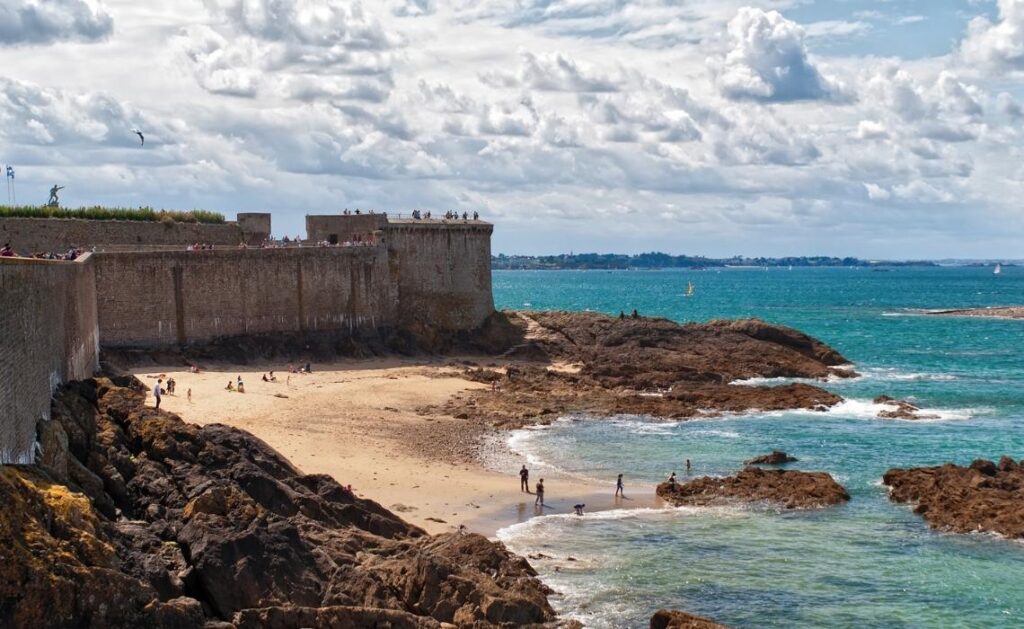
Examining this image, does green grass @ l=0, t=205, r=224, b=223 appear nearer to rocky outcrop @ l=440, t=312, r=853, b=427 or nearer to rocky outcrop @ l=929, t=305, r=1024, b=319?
rocky outcrop @ l=440, t=312, r=853, b=427

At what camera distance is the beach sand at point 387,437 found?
26.1 meters

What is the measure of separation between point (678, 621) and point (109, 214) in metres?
32.1

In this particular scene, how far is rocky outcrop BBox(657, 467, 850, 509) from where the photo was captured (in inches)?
1074

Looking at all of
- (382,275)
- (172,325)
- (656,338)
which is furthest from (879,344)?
(172,325)

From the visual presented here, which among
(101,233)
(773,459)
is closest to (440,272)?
(101,233)

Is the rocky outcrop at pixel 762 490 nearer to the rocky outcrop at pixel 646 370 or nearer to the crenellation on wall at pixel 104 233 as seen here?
the rocky outcrop at pixel 646 370

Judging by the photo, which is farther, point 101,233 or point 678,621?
point 101,233

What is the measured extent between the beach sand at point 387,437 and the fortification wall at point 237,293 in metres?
2.06

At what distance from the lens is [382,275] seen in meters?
48.7

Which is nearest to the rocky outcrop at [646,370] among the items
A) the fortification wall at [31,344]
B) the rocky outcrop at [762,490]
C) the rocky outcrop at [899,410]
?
the rocky outcrop at [899,410]

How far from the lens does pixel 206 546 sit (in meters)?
16.0

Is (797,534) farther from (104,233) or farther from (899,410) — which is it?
(104,233)

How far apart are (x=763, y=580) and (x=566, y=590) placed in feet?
12.2

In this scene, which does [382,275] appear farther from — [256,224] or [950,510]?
[950,510]
